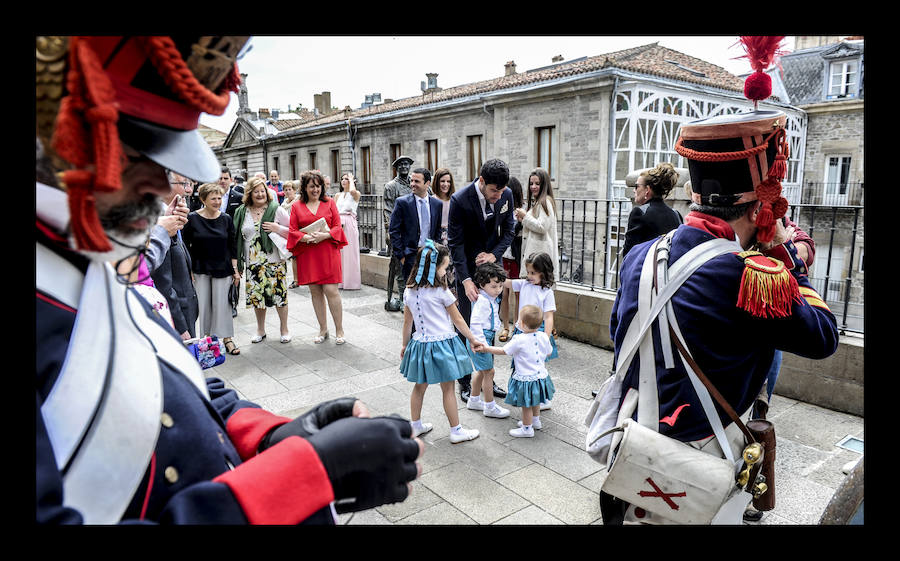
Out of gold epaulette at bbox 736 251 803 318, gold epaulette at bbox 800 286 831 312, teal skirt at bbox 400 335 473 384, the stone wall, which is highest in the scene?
gold epaulette at bbox 736 251 803 318

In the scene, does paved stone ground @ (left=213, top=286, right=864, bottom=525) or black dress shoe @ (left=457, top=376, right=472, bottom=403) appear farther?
black dress shoe @ (left=457, top=376, right=472, bottom=403)

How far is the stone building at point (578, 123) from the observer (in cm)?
1739

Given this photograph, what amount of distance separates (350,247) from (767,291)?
8.11m

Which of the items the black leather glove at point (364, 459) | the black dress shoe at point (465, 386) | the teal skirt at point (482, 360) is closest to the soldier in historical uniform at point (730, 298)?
the black leather glove at point (364, 459)

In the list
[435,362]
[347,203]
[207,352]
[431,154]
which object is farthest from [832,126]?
[207,352]

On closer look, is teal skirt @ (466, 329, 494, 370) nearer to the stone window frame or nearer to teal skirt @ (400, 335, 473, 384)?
teal skirt @ (400, 335, 473, 384)

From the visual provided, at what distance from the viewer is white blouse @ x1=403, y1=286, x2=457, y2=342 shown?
4.18 m

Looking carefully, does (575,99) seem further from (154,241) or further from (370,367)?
(154,241)

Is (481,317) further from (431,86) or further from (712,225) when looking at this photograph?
(431,86)

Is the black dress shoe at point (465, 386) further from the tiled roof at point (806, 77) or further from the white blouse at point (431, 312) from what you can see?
the tiled roof at point (806, 77)

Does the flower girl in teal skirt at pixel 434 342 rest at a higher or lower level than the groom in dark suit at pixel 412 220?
lower

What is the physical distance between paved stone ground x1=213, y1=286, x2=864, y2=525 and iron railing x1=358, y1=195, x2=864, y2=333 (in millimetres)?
967

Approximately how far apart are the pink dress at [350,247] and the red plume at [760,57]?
7560 millimetres

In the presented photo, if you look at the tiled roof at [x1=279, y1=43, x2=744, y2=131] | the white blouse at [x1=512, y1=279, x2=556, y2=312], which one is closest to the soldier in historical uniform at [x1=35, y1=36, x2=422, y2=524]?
the white blouse at [x1=512, y1=279, x2=556, y2=312]
